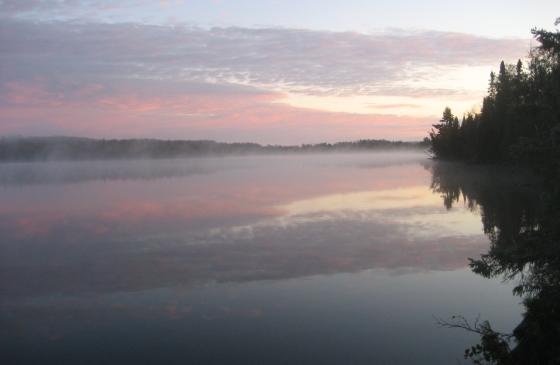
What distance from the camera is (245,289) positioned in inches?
532

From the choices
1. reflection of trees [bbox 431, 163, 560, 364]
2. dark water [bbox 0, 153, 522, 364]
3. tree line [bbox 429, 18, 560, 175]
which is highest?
tree line [bbox 429, 18, 560, 175]

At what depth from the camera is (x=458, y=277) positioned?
1450cm

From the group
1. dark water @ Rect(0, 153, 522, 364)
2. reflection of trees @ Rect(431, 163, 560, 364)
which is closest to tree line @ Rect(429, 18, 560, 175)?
reflection of trees @ Rect(431, 163, 560, 364)

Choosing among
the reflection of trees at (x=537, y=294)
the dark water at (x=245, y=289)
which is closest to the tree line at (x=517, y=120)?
the reflection of trees at (x=537, y=294)

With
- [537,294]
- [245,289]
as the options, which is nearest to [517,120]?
[537,294]

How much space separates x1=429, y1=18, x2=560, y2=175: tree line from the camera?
28.6ft

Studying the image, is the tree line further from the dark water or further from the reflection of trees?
the dark water

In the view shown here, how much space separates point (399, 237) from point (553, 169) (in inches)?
467

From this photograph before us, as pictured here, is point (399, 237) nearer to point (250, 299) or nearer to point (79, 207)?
point (250, 299)

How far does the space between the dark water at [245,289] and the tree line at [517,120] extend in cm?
403

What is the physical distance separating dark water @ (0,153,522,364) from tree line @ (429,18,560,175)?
13.2ft

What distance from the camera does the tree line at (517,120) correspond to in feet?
28.6

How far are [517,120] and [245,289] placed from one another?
7671 millimetres

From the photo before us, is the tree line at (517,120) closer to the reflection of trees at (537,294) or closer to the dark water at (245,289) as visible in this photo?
the reflection of trees at (537,294)
